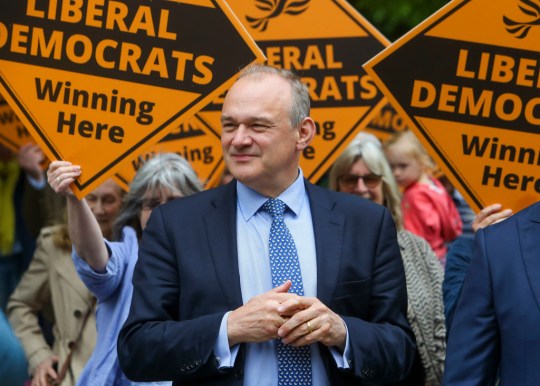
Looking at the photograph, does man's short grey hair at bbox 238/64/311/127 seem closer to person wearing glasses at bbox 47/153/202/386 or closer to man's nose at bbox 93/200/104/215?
person wearing glasses at bbox 47/153/202/386

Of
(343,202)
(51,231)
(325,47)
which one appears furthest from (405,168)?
(343,202)

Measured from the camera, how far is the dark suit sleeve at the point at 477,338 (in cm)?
438

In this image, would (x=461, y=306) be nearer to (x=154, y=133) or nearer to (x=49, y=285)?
(x=154, y=133)

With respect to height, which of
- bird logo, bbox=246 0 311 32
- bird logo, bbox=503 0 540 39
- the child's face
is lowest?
the child's face

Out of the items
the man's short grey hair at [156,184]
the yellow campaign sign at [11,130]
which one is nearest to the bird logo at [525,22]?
the man's short grey hair at [156,184]

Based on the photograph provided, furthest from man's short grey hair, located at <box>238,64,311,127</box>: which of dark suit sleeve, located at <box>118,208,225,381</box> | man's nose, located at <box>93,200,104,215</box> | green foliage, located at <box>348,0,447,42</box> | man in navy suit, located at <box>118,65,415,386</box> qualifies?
green foliage, located at <box>348,0,447,42</box>

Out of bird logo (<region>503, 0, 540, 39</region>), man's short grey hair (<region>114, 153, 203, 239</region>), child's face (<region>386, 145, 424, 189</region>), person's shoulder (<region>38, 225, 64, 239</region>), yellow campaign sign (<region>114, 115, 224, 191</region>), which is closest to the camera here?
bird logo (<region>503, 0, 540, 39</region>)

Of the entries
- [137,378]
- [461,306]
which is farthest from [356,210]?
[137,378]

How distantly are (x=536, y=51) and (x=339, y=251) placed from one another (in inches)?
56.8

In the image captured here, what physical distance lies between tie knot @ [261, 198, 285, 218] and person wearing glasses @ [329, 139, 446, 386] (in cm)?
163

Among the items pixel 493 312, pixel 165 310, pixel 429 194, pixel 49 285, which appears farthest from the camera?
pixel 429 194

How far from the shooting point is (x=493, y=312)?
4.38 m

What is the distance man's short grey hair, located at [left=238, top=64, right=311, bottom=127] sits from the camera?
4902mm

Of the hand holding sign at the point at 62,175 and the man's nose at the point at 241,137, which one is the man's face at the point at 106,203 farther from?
the man's nose at the point at 241,137
